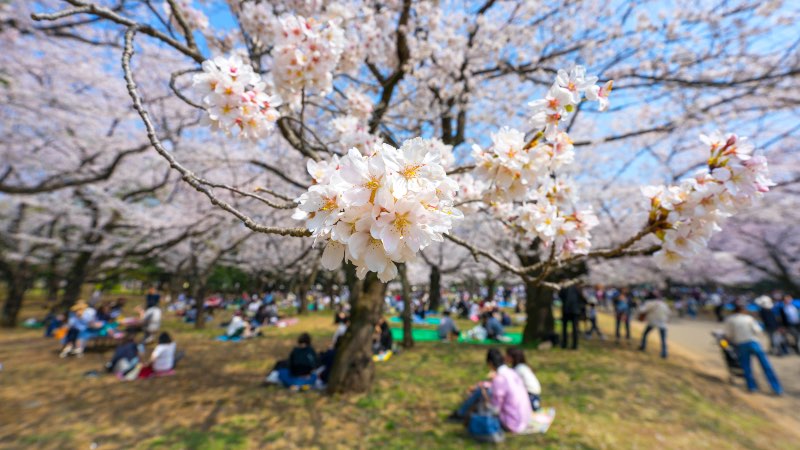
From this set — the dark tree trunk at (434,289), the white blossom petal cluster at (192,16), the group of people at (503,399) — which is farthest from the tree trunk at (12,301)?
the dark tree trunk at (434,289)

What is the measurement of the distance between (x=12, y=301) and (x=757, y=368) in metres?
23.6

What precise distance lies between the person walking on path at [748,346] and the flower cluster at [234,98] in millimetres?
9103

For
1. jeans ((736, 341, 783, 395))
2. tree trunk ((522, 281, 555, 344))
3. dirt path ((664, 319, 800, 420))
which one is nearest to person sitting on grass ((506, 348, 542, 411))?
dirt path ((664, 319, 800, 420))

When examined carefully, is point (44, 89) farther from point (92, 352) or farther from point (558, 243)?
point (558, 243)

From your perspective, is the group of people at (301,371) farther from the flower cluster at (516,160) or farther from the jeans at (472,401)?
the flower cluster at (516,160)

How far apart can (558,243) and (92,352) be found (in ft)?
38.6

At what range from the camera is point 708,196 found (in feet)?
5.28

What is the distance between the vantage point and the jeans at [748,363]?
246 inches

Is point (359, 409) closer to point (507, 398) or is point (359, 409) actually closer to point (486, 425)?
point (486, 425)

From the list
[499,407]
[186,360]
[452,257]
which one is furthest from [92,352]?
[452,257]

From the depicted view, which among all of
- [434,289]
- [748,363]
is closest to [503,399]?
[748,363]

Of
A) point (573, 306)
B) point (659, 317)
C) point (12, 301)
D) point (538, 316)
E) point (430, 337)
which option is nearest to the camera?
point (659, 317)

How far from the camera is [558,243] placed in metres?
2.29

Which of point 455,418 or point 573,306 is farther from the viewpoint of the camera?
point 573,306
